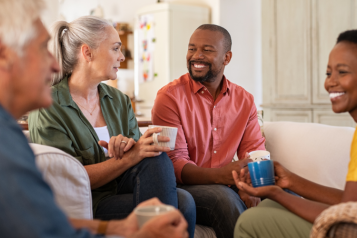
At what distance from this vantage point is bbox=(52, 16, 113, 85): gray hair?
1.74 meters

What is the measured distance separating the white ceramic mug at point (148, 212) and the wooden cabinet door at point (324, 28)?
3.60m

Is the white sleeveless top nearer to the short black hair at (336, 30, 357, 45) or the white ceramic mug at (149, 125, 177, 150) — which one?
the white ceramic mug at (149, 125, 177, 150)

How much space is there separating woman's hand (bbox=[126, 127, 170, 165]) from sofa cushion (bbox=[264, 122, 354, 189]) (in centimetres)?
80

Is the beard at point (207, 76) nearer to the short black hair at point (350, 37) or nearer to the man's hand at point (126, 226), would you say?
the short black hair at point (350, 37)

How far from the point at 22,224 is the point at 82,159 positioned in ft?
3.47

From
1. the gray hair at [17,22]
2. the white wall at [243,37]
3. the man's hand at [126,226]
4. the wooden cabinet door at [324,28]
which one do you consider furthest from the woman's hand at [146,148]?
the white wall at [243,37]

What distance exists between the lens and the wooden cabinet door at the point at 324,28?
3.97 meters

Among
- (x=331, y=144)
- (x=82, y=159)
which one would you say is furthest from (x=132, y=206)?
(x=331, y=144)

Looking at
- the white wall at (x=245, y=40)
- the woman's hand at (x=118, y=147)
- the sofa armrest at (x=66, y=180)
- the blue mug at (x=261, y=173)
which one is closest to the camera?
the sofa armrest at (x=66, y=180)

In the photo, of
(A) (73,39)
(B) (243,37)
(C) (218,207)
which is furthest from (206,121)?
(B) (243,37)

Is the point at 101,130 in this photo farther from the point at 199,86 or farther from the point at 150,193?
the point at 199,86

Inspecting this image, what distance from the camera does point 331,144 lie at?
5.82 feet

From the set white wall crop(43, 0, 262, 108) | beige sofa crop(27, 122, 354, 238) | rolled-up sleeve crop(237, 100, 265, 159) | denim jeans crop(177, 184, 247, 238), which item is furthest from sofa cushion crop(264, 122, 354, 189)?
white wall crop(43, 0, 262, 108)

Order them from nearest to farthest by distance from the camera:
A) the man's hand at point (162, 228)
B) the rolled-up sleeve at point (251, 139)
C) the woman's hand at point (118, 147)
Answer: the man's hand at point (162, 228) < the woman's hand at point (118, 147) < the rolled-up sleeve at point (251, 139)
